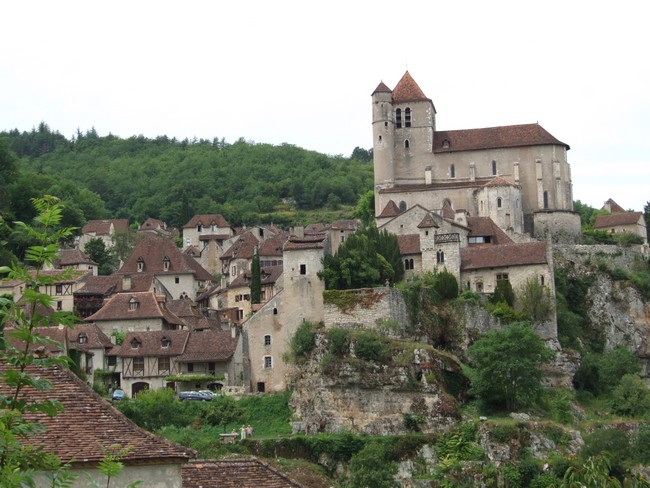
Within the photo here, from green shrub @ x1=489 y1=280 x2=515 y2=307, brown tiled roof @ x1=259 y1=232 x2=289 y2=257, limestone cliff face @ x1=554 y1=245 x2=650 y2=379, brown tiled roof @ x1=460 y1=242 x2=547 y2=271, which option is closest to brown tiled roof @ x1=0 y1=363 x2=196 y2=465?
green shrub @ x1=489 y1=280 x2=515 y2=307

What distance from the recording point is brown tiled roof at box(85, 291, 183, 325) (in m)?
81.7

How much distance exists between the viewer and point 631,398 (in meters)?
70.9

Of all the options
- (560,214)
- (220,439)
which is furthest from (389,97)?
(220,439)

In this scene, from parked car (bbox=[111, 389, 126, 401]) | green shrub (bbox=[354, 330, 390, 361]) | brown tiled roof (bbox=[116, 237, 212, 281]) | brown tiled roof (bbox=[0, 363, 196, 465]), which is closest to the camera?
brown tiled roof (bbox=[0, 363, 196, 465])

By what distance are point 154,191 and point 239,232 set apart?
181 ft

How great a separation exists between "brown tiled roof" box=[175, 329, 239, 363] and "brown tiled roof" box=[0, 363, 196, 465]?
5880cm

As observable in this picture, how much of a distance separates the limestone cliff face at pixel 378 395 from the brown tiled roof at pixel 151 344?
450 inches

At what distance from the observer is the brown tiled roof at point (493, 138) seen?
324ft

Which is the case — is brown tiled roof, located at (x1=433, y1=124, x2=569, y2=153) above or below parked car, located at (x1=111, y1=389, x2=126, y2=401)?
above

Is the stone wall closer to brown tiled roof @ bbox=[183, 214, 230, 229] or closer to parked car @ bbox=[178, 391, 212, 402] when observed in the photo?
parked car @ bbox=[178, 391, 212, 402]

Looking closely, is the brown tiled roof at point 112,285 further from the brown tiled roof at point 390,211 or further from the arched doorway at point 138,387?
the brown tiled roof at point 390,211

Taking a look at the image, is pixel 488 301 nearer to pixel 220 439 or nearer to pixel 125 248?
pixel 220 439

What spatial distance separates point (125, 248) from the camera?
121 meters

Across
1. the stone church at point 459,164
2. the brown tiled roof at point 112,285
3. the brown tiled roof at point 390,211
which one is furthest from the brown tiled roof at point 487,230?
the brown tiled roof at point 112,285
